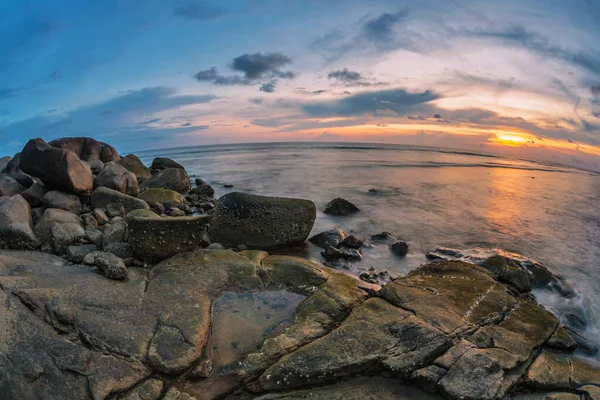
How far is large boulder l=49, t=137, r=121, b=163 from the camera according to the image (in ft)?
54.0

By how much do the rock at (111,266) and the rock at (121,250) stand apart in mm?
546

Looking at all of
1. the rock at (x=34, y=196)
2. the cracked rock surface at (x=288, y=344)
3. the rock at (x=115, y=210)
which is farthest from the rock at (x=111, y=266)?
the rock at (x=34, y=196)

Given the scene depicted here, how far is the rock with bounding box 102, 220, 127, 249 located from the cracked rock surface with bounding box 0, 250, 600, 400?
1264mm

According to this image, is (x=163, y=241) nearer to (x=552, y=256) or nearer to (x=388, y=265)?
(x=388, y=265)

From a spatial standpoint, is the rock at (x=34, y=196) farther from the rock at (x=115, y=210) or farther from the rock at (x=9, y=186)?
the rock at (x=115, y=210)

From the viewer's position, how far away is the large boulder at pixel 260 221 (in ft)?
27.9

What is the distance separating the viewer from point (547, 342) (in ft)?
15.8

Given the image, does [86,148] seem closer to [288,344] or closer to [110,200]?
[110,200]

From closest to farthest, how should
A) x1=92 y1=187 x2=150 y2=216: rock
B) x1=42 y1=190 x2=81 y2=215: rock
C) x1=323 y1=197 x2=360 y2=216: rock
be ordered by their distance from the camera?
x1=42 y1=190 x2=81 y2=215: rock, x1=92 y1=187 x2=150 y2=216: rock, x1=323 y1=197 x2=360 y2=216: rock

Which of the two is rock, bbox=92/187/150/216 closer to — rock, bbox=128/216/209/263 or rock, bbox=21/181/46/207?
rock, bbox=21/181/46/207

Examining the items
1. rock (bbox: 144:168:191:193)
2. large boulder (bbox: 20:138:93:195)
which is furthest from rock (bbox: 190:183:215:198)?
large boulder (bbox: 20:138:93:195)

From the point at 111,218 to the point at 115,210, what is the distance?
13.4 inches

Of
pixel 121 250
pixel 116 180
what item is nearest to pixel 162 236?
pixel 121 250

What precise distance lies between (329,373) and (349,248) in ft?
17.6
